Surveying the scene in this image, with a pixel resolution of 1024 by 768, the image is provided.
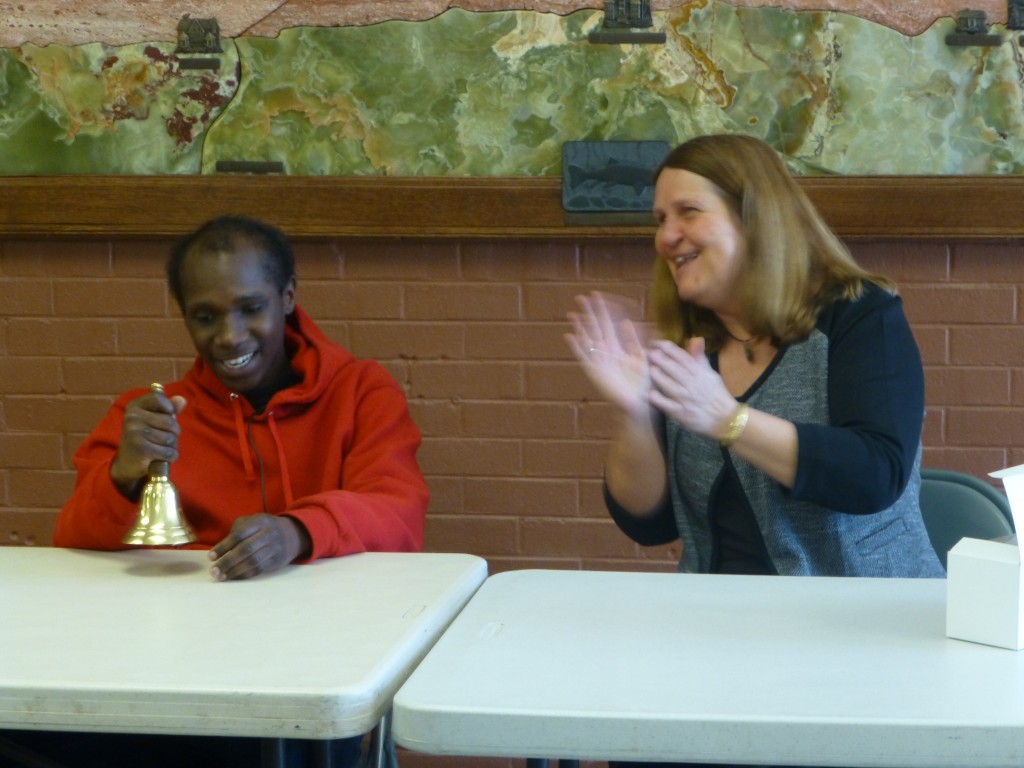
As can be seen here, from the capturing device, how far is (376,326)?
8.83 feet

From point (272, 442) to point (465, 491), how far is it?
642mm

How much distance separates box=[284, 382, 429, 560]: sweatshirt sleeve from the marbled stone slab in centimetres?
88

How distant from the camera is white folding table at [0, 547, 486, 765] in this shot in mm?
1153

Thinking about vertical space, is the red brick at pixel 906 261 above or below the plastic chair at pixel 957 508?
above

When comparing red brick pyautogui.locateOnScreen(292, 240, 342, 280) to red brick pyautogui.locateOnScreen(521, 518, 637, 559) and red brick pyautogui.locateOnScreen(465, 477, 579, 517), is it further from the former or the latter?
red brick pyautogui.locateOnScreen(521, 518, 637, 559)

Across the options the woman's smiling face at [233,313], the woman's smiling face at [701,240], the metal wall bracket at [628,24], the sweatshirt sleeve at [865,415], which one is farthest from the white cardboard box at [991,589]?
the metal wall bracket at [628,24]

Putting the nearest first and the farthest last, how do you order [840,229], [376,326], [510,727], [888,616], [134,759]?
[510,727] → [888,616] → [134,759] → [840,229] → [376,326]

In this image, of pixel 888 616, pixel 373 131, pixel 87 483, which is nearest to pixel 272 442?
pixel 87 483

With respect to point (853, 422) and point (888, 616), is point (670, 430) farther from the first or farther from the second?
point (888, 616)

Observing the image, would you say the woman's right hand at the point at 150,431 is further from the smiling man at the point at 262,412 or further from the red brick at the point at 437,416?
the red brick at the point at 437,416

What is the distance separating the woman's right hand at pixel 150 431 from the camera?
1.77 metres

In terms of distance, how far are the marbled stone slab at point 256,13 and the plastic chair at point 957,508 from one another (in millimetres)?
1012

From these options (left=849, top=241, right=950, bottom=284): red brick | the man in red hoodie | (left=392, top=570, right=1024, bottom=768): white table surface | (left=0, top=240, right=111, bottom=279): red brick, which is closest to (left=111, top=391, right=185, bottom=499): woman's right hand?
the man in red hoodie

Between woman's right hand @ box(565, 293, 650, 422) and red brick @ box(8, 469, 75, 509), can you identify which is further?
red brick @ box(8, 469, 75, 509)
